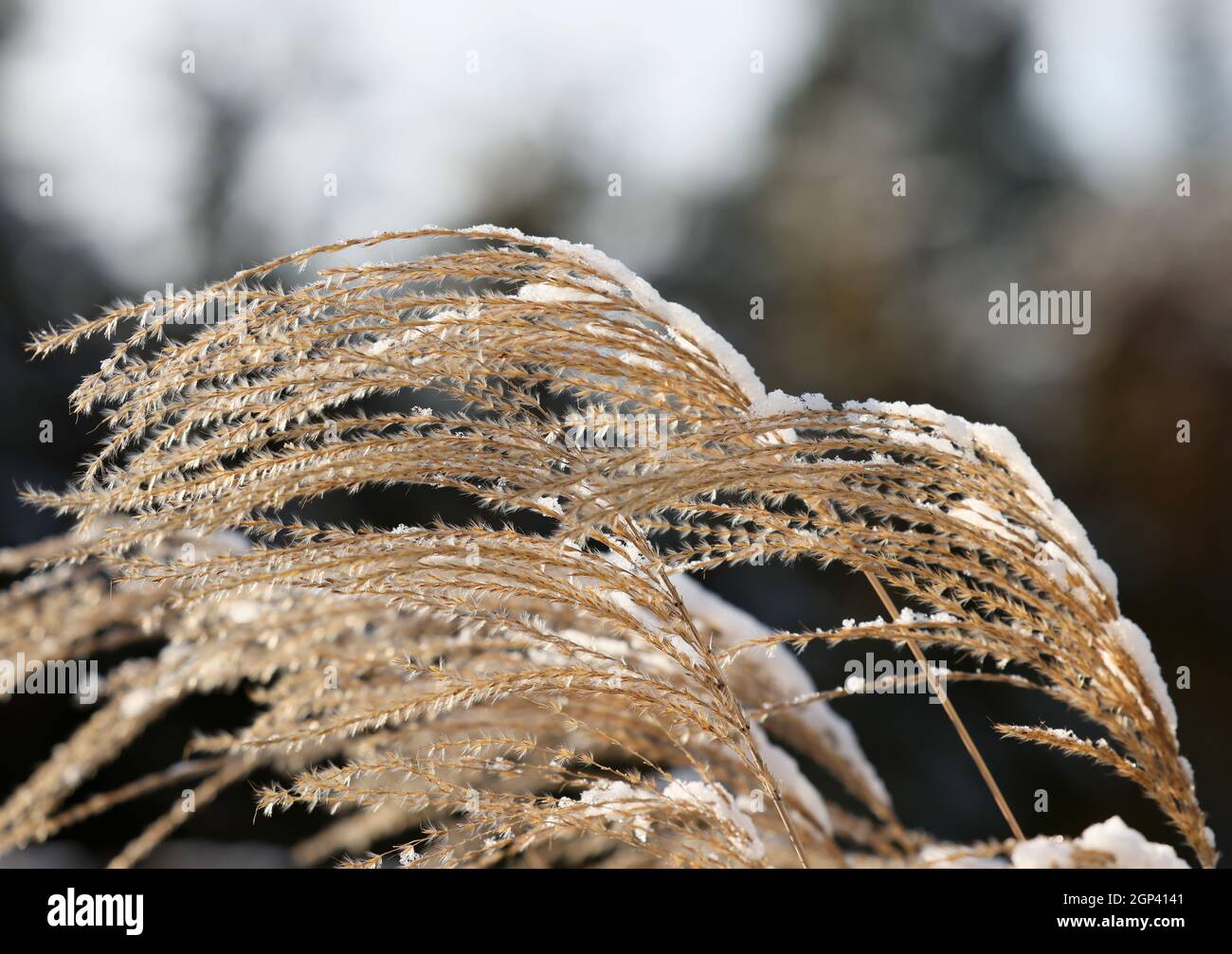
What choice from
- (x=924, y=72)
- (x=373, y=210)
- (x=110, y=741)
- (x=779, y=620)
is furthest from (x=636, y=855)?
(x=924, y=72)

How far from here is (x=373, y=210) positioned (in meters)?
5.52

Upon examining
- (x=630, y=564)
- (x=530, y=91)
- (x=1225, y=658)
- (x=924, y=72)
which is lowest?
(x=630, y=564)

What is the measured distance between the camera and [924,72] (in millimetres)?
5746

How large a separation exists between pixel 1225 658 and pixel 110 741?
4.63 metres

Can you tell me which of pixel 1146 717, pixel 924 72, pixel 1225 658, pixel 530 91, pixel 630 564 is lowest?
pixel 1146 717

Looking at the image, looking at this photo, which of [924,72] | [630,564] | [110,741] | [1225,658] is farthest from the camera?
[924,72]
